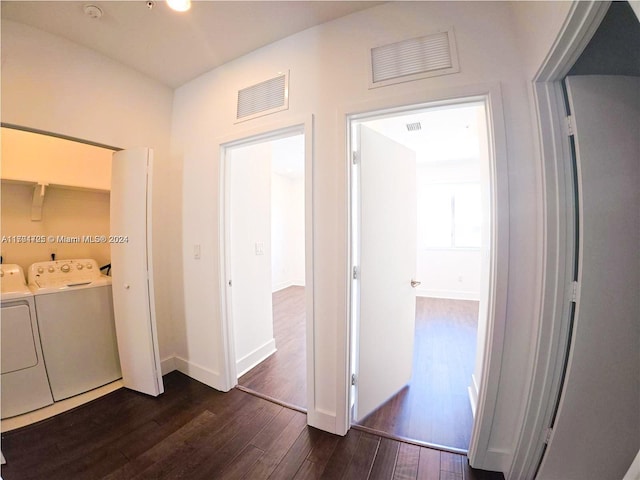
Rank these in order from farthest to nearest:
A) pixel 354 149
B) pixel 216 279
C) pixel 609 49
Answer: pixel 216 279, pixel 354 149, pixel 609 49

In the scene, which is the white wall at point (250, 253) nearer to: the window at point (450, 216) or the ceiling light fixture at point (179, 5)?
the ceiling light fixture at point (179, 5)

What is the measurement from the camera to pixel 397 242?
1.67 meters

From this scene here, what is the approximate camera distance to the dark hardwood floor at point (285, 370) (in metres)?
1.76

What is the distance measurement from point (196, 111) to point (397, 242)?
207cm

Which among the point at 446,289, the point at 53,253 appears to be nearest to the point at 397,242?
the point at 53,253

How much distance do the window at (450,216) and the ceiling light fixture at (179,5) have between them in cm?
450

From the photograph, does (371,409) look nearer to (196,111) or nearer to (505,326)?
(505,326)

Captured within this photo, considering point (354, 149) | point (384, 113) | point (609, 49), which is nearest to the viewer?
point (609, 49)

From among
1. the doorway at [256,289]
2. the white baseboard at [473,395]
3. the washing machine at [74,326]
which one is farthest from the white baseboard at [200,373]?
the white baseboard at [473,395]

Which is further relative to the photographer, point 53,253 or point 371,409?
point 53,253

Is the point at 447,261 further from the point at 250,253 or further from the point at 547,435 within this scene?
the point at 250,253

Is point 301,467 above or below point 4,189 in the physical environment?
below

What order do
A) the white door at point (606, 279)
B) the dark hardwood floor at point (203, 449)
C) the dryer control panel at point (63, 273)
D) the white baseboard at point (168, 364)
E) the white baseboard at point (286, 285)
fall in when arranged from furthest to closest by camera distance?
the white baseboard at point (286, 285) → the white baseboard at point (168, 364) → the dryer control panel at point (63, 273) → the dark hardwood floor at point (203, 449) → the white door at point (606, 279)

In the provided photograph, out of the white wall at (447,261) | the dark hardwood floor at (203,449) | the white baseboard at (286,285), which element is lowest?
the dark hardwood floor at (203,449)
